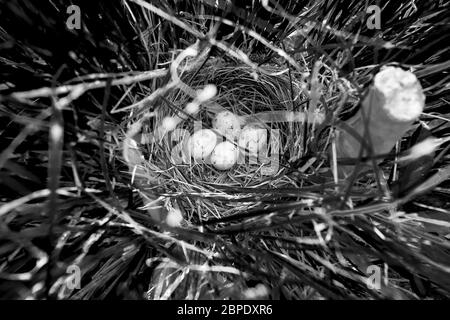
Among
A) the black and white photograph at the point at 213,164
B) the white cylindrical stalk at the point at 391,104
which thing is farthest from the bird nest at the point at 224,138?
the white cylindrical stalk at the point at 391,104

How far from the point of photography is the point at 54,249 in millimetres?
474

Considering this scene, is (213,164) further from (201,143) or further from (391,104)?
(391,104)

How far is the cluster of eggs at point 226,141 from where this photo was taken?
64cm

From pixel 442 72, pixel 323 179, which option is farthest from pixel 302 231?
pixel 442 72

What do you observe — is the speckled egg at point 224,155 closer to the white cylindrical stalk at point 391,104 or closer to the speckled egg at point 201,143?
the speckled egg at point 201,143

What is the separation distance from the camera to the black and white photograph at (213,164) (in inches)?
17.3

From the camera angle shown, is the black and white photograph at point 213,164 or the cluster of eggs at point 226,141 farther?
the cluster of eggs at point 226,141

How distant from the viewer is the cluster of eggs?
637 mm

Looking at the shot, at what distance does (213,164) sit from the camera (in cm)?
67

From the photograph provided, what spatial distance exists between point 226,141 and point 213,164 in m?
0.05

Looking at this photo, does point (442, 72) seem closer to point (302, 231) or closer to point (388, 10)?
point (388, 10)

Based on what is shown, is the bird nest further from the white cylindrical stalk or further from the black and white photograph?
the white cylindrical stalk

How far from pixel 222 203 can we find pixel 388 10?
0.41 m

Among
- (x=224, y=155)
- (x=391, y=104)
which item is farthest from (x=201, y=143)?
(x=391, y=104)
